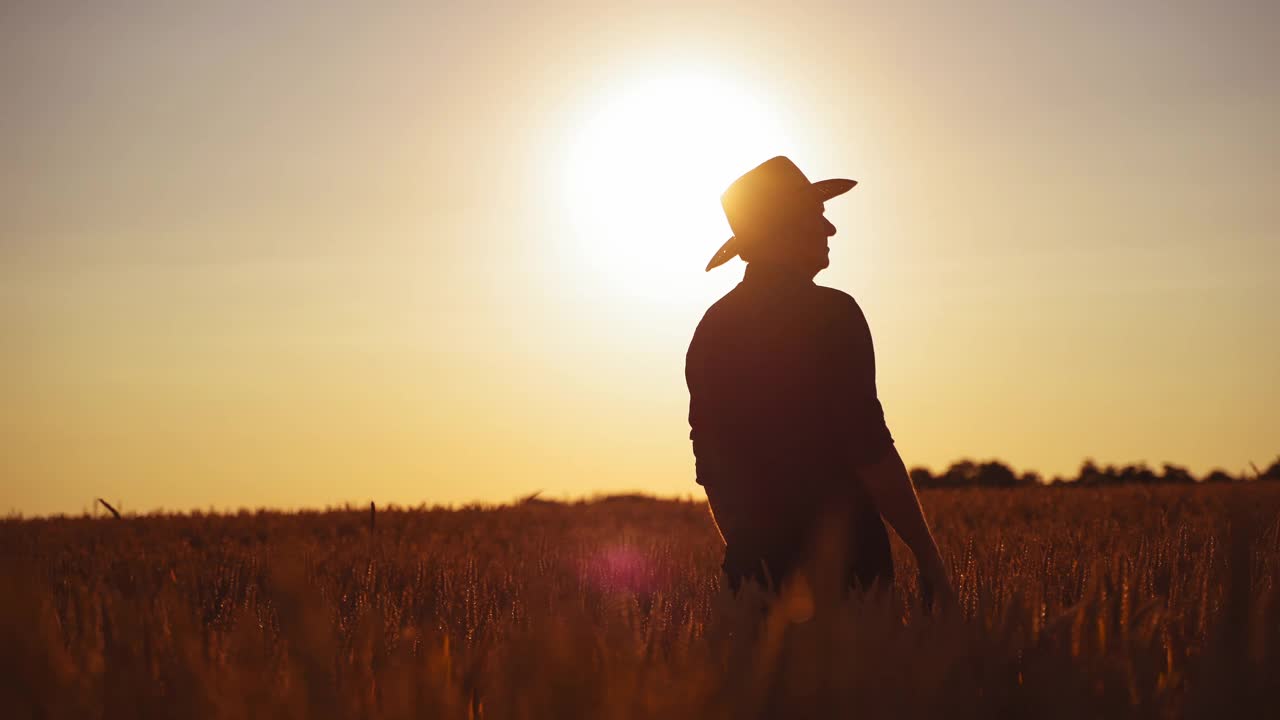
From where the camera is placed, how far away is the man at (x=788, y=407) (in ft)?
13.2

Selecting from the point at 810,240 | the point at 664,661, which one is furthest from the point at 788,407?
the point at 664,661

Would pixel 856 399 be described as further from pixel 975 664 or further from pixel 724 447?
pixel 975 664

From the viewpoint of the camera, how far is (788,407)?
4.17m

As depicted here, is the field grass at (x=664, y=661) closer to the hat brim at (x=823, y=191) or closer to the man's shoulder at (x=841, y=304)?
the man's shoulder at (x=841, y=304)

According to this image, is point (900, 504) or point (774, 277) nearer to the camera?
point (900, 504)

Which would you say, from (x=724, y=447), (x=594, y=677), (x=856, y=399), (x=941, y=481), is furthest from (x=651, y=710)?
(x=941, y=481)

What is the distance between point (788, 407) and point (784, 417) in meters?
0.05

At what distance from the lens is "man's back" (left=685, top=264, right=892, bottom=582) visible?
4.02 m

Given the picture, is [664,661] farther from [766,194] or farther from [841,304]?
[766,194]

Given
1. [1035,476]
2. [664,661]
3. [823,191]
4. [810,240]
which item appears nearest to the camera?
[664,661]

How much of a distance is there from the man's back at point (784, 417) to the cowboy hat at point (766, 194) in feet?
0.71

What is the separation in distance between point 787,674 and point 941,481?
22.6m

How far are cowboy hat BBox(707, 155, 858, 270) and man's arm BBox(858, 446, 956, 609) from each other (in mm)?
1083

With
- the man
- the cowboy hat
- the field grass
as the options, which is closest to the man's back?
the man
